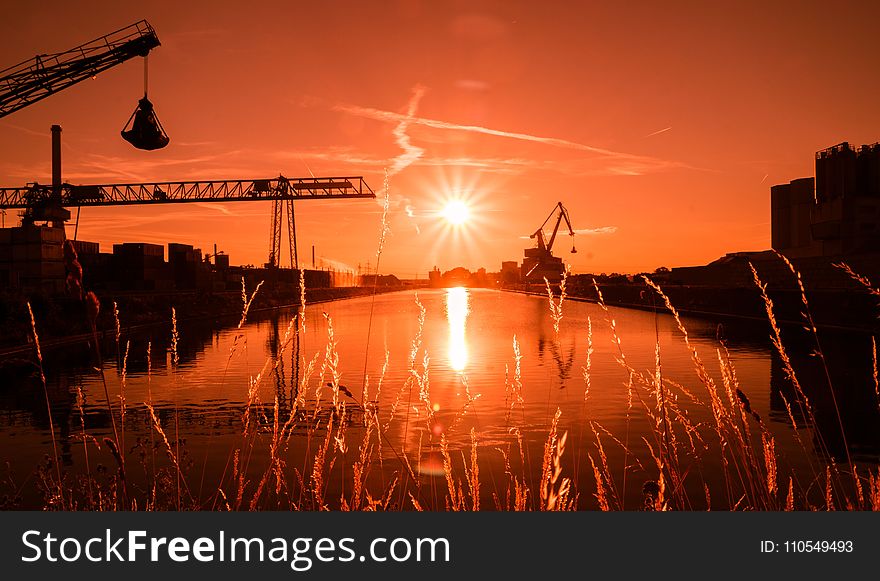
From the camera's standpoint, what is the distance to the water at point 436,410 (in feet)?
26.5

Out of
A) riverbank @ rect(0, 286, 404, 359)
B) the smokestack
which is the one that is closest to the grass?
riverbank @ rect(0, 286, 404, 359)

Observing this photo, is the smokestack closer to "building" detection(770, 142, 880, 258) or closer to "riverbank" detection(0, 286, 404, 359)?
"riverbank" detection(0, 286, 404, 359)

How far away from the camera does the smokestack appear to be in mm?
74625

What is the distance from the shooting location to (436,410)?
12.0m

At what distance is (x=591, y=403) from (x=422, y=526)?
1152 centimetres

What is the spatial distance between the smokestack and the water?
58.6m

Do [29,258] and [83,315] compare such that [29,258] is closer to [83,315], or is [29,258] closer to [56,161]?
[83,315]

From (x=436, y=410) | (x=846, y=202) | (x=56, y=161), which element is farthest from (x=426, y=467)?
(x=56, y=161)

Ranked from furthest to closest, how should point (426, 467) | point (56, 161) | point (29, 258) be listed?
point (56, 161) → point (29, 258) → point (426, 467)

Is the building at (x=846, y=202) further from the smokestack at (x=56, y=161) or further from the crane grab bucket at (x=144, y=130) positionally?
the smokestack at (x=56, y=161)

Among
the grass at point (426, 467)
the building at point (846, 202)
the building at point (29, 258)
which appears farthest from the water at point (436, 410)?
the building at point (846, 202)

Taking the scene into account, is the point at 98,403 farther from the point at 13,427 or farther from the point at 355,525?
the point at 355,525

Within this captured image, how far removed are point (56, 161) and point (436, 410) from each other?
261ft

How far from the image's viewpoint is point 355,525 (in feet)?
10.5
